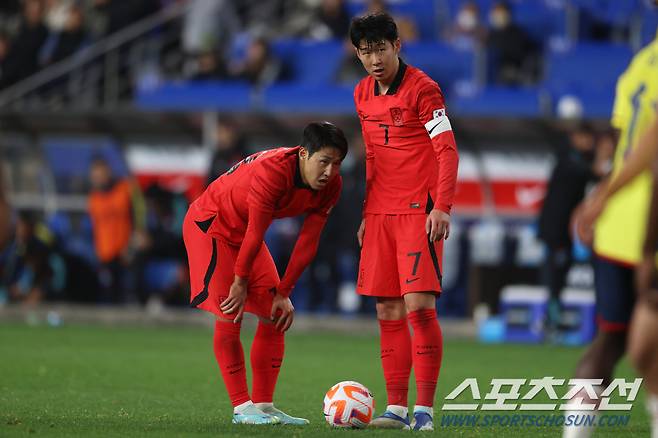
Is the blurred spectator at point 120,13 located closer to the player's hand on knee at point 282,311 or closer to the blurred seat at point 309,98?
the blurred seat at point 309,98

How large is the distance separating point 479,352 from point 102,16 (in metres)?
10.5

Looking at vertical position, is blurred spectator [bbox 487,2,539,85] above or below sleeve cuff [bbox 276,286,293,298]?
above

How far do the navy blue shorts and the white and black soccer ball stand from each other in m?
2.02

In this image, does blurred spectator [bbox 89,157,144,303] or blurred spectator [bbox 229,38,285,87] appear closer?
blurred spectator [bbox 89,157,144,303]

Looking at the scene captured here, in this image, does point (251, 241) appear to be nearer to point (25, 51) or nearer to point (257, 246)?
point (257, 246)

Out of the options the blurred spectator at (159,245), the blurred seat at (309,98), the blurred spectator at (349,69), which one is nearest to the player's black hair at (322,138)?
the blurred seat at (309,98)

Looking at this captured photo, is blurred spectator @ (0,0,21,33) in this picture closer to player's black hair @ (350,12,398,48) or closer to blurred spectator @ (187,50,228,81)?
blurred spectator @ (187,50,228,81)

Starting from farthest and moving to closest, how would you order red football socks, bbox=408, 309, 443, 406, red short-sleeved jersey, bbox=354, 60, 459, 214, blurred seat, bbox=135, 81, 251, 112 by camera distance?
1. blurred seat, bbox=135, 81, 251, 112
2. red short-sleeved jersey, bbox=354, 60, 459, 214
3. red football socks, bbox=408, 309, 443, 406

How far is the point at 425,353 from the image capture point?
6.91 meters

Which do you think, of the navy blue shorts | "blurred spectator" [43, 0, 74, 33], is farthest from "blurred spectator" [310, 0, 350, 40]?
the navy blue shorts

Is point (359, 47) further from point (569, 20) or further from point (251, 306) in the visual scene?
point (569, 20)

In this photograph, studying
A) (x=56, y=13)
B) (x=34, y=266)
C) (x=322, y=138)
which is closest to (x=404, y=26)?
(x=34, y=266)

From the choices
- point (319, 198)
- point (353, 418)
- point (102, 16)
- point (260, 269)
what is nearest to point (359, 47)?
point (319, 198)

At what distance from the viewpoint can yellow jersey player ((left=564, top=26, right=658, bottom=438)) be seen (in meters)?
4.87
